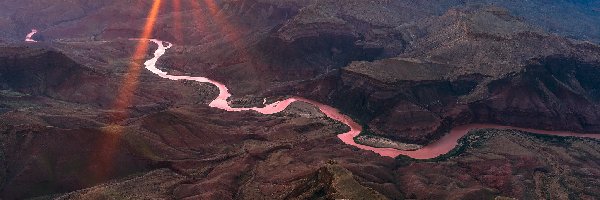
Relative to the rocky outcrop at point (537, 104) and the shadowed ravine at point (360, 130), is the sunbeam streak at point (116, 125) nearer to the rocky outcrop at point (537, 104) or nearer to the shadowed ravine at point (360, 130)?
the shadowed ravine at point (360, 130)

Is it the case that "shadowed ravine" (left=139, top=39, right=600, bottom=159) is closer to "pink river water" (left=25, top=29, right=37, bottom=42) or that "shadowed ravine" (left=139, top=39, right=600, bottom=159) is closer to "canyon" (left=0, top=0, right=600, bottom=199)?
"canyon" (left=0, top=0, right=600, bottom=199)

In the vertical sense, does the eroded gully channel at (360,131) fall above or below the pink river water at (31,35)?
above

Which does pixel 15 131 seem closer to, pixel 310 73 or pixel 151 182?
pixel 151 182

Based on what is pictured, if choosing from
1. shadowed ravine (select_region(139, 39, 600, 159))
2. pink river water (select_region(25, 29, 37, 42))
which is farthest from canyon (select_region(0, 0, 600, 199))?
pink river water (select_region(25, 29, 37, 42))

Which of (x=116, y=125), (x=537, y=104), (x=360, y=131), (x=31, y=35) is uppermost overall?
(x=537, y=104)

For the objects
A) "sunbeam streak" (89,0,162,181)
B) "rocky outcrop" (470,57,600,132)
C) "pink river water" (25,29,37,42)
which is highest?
"rocky outcrop" (470,57,600,132)

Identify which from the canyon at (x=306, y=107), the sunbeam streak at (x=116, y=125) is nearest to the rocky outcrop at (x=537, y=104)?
the canyon at (x=306, y=107)

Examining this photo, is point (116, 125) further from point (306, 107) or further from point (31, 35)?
point (31, 35)

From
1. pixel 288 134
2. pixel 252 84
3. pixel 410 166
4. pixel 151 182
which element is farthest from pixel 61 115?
pixel 410 166

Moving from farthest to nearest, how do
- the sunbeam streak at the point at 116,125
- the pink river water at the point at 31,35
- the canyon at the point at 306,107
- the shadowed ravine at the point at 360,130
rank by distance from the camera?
the pink river water at the point at 31,35 < the shadowed ravine at the point at 360,130 < the sunbeam streak at the point at 116,125 < the canyon at the point at 306,107

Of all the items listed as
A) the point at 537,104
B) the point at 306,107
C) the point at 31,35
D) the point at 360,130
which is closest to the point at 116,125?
the point at 306,107

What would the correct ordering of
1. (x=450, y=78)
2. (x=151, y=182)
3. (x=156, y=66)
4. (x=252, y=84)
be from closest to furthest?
(x=151, y=182)
(x=450, y=78)
(x=252, y=84)
(x=156, y=66)
